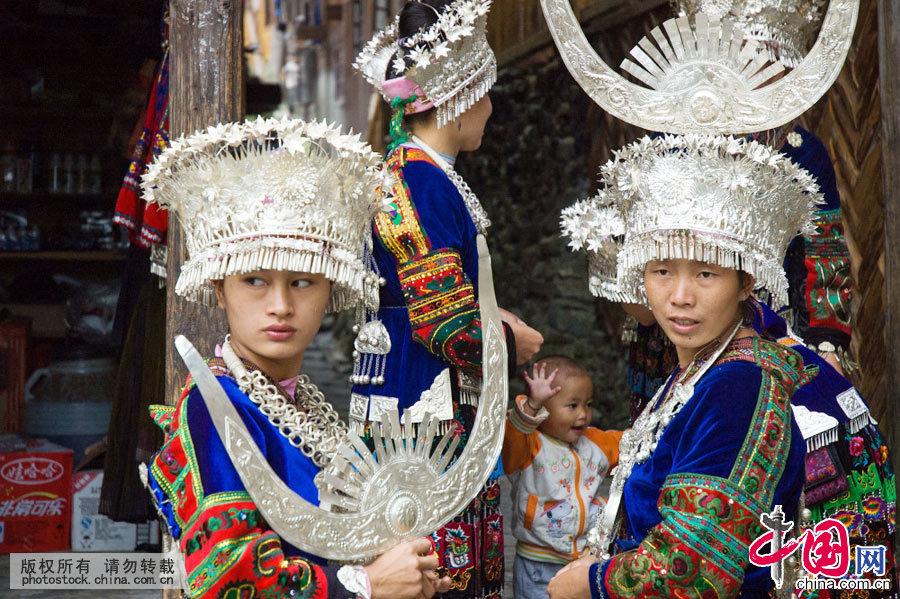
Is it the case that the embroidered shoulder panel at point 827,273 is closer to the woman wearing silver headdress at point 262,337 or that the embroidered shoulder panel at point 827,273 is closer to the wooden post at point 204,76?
the woman wearing silver headdress at point 262,337

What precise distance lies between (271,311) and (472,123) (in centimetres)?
108

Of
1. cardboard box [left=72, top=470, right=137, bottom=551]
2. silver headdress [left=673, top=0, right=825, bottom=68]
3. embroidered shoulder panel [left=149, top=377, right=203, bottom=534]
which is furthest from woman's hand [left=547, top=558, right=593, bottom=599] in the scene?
cardboard box [left=72, top=470, right=137, bottom=551]

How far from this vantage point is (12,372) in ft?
17.5

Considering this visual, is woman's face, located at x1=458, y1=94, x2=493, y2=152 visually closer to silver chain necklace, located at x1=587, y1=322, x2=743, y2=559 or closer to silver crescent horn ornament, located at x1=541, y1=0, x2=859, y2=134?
silver crescent horn ornament, located at x1=541, y1=0, x2=859, y2=134

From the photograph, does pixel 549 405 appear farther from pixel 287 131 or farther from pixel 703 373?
pixel 287 131

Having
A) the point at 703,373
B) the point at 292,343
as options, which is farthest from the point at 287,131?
the point at 703,373

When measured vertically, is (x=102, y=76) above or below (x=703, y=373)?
above

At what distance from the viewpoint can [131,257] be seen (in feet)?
13.5

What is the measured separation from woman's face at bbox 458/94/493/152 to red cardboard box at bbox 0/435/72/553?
271 centimetres

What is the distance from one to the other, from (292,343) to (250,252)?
0.19 m

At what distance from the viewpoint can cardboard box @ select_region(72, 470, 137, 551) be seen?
452cm

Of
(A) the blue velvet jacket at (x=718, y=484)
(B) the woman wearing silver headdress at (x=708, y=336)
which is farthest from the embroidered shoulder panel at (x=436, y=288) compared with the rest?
(A) the blue velvet jacket at (x=718, y=484)

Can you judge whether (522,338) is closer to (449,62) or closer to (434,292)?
(434,292)

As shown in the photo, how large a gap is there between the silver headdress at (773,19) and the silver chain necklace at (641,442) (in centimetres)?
99
